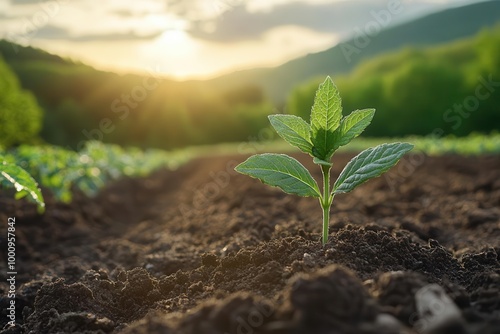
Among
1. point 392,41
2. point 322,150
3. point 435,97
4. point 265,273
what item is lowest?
point 265,273

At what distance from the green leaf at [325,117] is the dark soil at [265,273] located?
526mm

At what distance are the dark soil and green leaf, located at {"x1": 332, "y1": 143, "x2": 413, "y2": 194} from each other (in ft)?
1.08

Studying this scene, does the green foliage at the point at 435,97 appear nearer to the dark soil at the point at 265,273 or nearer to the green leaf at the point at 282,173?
the dark soil at the point at 265,273

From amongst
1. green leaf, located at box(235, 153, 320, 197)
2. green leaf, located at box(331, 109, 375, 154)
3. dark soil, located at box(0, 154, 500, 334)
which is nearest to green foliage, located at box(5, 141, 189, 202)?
dark soil, located at box(0, 154, 500, 334)

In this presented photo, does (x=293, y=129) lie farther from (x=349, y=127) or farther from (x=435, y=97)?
(x=435, y=97)

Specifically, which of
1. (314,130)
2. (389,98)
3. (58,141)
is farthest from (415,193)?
(58,141)

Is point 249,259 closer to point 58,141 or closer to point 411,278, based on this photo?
point 411,278

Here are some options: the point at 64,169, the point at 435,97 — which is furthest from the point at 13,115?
the point at 435,97

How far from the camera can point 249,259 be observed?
285 centimetres

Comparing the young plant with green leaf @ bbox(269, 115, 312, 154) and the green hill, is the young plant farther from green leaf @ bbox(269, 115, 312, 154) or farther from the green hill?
the green hill

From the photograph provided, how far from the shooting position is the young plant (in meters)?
2.78

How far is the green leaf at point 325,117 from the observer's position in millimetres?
2781

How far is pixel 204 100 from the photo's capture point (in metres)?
81.8

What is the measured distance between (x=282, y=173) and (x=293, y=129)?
264mm
